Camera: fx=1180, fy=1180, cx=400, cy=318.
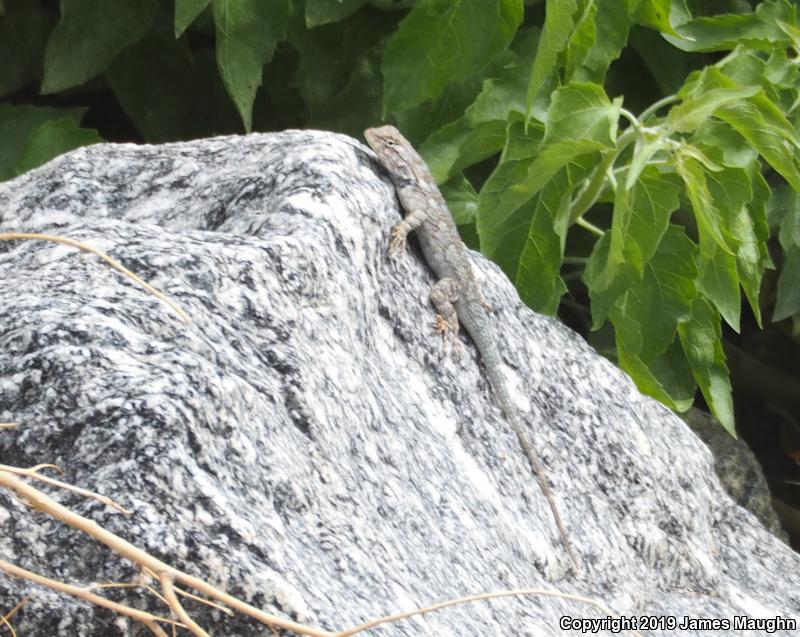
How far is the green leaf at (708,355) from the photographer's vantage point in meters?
3.61

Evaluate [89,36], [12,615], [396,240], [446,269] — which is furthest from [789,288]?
[12,615]

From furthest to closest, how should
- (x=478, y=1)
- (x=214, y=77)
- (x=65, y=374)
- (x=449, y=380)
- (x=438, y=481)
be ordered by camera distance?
(x=214, y=77) → (x=478, y=1) → (x=449, y=380) → (x=438, y=481) → (x=65, y=374)

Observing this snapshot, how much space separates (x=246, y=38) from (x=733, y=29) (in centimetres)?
156

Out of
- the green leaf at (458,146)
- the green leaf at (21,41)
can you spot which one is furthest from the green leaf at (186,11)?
the green leaf at (21,41)

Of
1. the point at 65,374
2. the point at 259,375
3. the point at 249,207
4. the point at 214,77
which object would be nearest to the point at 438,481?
the point at 259,375

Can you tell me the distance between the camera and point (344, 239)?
8.42ft

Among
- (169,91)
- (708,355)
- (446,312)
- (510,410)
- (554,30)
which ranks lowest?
(708,355)

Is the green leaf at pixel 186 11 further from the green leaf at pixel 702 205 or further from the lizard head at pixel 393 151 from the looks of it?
the green leaf at pixel 702 205

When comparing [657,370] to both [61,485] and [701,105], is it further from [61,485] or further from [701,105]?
[61,485]

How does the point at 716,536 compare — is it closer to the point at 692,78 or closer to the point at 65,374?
the point at 692,78

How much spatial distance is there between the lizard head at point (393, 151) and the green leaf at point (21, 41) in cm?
136

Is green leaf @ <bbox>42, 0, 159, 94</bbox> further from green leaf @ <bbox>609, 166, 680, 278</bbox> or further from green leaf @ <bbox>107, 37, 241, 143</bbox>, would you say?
green leaf @ <bbox>609, 166, 680, 278</bbox>

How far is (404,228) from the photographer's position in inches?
117

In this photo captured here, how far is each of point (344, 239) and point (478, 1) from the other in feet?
3.62
